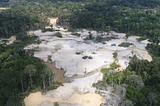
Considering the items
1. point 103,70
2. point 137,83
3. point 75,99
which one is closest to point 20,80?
point 75,99

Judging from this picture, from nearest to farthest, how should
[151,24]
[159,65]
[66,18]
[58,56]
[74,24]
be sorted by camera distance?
[159,65] < [58,56] < [151,24] < [74,24] < [66,18]

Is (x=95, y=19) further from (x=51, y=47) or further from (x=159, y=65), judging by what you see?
(x=159, y=65)

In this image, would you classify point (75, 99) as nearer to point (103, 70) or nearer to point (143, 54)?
point (103, 70)

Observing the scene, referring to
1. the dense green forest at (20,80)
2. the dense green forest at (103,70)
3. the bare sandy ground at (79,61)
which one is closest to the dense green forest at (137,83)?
the dense green forest at (103,70)

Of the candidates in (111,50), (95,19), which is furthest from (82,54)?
(95,19)

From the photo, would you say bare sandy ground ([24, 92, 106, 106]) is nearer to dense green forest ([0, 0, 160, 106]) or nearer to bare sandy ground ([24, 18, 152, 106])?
bare sandy ground ([24, 18, 152, 106])

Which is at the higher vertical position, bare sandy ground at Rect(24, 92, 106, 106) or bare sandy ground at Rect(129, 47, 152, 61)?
bare sandy ground at Rect(129, 47, 152, 61)

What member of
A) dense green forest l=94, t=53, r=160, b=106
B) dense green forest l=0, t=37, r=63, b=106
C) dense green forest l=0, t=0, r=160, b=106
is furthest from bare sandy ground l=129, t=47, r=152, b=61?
dense green forest l=0, t=37, r=63, b=106

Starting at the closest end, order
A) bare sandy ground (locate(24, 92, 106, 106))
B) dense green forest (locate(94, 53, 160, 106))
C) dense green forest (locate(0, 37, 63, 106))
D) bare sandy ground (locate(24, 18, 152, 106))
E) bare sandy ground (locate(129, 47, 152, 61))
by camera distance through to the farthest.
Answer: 1. dense green forest (locate(94, 53, 160, 106))
2. dense green forest (locate(0, 37, 63, 106))
3. bare sandy ground (locate(24, 92, 106, 106))
4. bare sandy ground (locate(24, 18, 152, 106))
5. bare sandy ground (locate(129, 47, 152, 61))

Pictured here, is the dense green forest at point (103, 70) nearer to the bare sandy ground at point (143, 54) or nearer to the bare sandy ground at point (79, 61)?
the bare sandy ground at point (143, 54)
